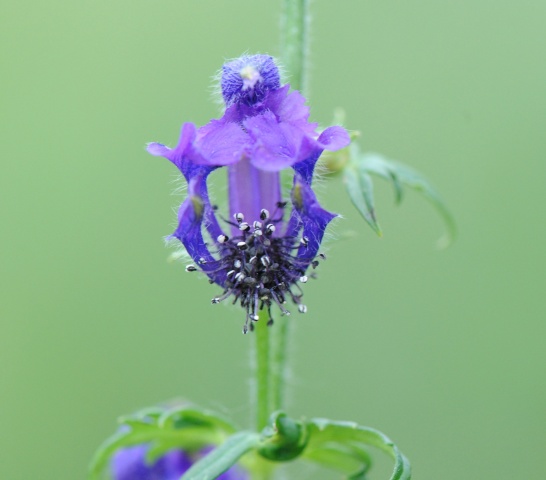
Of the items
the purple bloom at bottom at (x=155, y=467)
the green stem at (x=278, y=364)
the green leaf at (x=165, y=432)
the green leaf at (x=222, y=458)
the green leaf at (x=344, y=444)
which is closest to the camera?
the green leaf at (x=344, y=444)

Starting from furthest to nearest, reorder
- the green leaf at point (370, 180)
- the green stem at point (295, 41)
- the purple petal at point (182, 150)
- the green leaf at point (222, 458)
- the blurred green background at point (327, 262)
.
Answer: the blurred green background at point (327, 262) < the green stem at point (295, 41) < the green leaf at point (370, 180) < the green leaf at point (222, 458) < the purple petal at point (182, 150)

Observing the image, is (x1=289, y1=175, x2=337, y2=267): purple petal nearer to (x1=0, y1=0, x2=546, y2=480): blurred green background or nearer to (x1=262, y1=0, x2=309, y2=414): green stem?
(x1=262, y1=0, x2=309, y2=414): green stem

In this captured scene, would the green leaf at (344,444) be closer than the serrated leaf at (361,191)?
Yes

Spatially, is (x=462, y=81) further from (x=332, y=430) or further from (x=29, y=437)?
(x=332, y=430)

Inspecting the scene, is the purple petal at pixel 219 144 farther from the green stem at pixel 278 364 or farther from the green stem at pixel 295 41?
the green stem at pixel 278 364

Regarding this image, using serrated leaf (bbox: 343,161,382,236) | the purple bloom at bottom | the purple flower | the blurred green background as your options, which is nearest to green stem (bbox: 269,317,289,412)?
the purple bloom at bottom

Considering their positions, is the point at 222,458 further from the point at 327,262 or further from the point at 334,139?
the point at 327,262

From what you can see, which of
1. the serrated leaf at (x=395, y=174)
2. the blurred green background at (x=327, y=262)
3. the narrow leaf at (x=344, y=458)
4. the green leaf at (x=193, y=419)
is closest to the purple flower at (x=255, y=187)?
the serrated leaf at (x=395, y=174)
